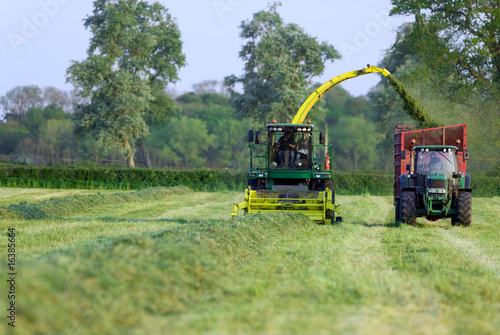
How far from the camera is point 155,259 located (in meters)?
6.04

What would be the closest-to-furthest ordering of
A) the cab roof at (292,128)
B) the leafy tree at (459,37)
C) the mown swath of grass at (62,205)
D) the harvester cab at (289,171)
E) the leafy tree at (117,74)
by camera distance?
the harvester cab at (289,171) < the mown swath of grass at (62,205) < the cab roof at (292,128) < the leafy tree at (459,37) < the leafy tree at (117,74)

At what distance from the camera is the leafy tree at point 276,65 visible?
43406 mm

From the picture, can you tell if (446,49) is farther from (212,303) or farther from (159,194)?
(212,303)

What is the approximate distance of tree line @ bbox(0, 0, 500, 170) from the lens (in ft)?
100.0

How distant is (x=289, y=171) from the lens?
1500 centimetres

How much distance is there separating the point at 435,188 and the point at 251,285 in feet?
27.9

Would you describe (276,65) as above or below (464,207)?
above

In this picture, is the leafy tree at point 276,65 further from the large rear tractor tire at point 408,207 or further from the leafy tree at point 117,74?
the large rear tractor tire at point 408,207

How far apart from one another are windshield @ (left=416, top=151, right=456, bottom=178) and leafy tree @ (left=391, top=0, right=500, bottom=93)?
16245mm

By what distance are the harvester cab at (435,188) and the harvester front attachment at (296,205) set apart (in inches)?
69.9

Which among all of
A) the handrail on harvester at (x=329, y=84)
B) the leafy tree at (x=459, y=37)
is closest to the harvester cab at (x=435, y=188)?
the handrail on harvester at (x=329, y=84)

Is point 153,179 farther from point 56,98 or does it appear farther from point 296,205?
point 56,98

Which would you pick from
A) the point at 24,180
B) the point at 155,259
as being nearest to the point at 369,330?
the point at 155,259

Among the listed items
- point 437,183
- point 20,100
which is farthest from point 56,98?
point 437,183
